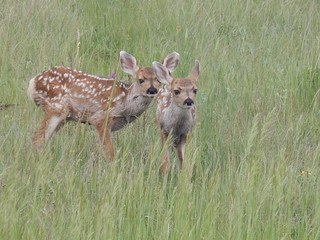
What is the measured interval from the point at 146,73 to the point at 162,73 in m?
0.26

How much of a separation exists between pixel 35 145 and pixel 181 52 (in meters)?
3.00

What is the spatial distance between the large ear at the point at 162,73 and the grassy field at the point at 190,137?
1.32 ft

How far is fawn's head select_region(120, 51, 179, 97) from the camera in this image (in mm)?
6949

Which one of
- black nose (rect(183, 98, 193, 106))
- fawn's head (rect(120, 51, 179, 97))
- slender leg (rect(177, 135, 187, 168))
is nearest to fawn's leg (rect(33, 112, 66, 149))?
fawn's head (rect(120, 51, 179, 97))

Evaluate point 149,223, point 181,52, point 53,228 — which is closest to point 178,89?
point 181,52

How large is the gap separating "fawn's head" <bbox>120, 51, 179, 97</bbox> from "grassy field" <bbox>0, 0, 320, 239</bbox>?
0.31 metres

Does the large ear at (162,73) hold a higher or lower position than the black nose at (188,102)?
higher

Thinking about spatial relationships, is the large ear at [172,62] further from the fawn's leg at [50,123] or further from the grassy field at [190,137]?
the fawn's leg at [50,123]

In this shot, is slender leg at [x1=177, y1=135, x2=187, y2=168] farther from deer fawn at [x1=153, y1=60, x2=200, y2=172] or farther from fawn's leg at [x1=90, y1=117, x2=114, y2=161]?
fawn's leg at [x1=90, y1=117, x2=114, y2=161]

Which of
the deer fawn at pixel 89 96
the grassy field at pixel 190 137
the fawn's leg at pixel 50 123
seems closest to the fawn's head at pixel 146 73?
the deer fawn at pixel 89 96

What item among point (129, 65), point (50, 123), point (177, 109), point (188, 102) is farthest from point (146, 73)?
point (50, 123)

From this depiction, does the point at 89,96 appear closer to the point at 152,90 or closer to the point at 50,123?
the point at 50,123

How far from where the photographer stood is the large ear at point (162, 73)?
22.1 ft

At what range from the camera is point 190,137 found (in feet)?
17.5
